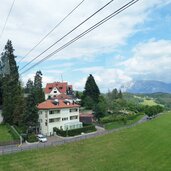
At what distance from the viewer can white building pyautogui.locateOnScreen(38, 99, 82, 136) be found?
66562 mm

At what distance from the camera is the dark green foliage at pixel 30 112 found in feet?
204

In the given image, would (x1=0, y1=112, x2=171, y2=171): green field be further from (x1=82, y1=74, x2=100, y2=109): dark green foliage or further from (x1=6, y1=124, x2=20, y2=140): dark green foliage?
(x1=82, y1=74, x2=100, y2=109): dark green foliage

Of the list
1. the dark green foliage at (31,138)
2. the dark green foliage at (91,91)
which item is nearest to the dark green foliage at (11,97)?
the dark green foliage at (31,138)

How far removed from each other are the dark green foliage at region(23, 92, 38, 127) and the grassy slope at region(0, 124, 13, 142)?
4.85m

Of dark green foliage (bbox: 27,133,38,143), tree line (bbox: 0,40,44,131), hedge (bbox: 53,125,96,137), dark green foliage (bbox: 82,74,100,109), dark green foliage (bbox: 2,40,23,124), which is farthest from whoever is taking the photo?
dark green foliage (bbox: 82,74,100,109)

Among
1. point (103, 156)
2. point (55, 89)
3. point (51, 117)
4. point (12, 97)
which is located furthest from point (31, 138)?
point (55, 89)

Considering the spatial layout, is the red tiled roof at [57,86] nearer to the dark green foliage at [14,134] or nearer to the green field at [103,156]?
the dark green foliage at [14,134]

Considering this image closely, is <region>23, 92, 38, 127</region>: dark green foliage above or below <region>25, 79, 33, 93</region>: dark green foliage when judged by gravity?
below

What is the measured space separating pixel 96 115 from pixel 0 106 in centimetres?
2791

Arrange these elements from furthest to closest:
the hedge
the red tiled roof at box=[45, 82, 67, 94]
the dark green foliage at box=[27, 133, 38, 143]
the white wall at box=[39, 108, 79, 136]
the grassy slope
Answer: the red tiled roof at box=[45, 82, 67, 94] < the white wall at box=[39, 108, 79, 136] < the hedge < the grassy slope < the dark green foliage at box=[27, 133, 38, 143]

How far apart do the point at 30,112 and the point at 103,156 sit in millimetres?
24536

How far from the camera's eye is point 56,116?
68062 millimetres

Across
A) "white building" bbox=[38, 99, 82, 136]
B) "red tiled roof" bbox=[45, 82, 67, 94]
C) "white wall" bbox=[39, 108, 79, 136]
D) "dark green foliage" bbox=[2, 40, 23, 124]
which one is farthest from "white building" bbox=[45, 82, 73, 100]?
"white wall" bbox=[39, 108, 79, 136]

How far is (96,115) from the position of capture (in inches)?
3280
